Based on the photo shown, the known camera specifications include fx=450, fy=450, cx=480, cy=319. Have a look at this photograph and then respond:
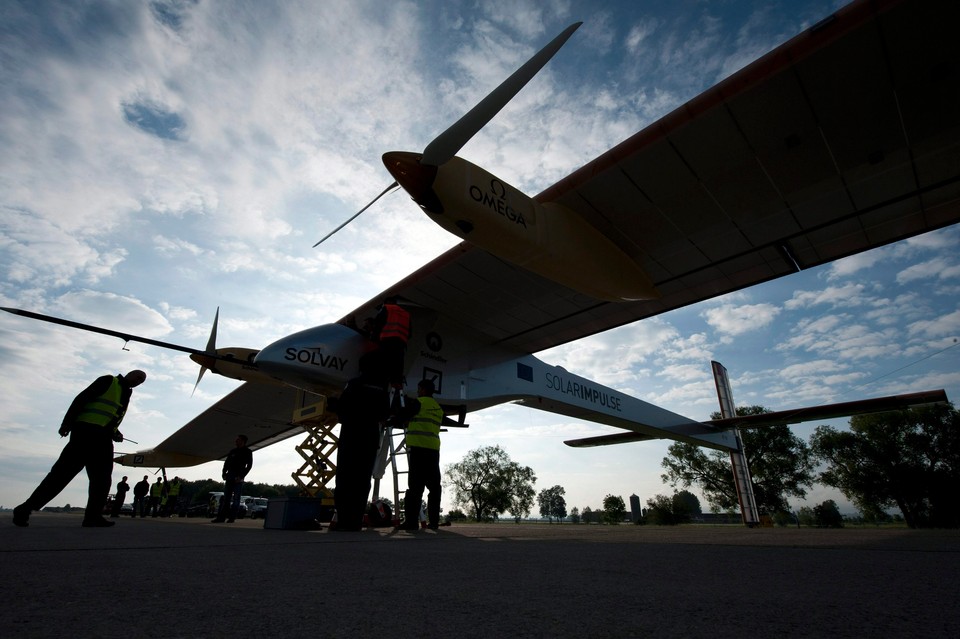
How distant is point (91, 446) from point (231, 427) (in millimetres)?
14426

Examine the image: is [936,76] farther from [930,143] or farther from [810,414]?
[810,414]

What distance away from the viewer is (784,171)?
5668mm

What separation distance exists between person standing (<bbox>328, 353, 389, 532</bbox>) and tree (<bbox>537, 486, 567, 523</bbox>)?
105 metres

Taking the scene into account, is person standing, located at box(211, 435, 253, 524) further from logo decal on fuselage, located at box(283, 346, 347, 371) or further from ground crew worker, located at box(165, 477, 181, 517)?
ground crew worker, located at box(165, 477, 181, 517)

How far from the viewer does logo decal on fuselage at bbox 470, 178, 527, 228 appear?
16.6 feet

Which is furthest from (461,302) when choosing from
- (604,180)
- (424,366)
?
(604,180)

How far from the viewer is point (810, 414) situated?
38.2 feet

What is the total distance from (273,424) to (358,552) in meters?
16.9

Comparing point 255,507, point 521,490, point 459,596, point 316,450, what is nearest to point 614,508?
point 521,490

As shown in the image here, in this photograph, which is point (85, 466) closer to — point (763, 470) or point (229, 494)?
point (229, 494)

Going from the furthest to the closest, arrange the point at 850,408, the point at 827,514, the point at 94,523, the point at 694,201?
the point at 827,514, the point at 850,408, the point at 694,201, the point at 94,523

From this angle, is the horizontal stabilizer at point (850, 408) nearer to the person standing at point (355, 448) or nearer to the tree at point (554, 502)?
the person standing at point (355, 448)

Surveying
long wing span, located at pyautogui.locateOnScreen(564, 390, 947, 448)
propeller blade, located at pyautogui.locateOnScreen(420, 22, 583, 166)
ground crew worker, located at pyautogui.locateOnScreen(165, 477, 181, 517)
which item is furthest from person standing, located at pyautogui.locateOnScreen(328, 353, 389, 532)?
ground crew worker, located at pyautogui.locateOnScreen(165, 477, 181, 517)

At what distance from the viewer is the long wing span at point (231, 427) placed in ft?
47.6
